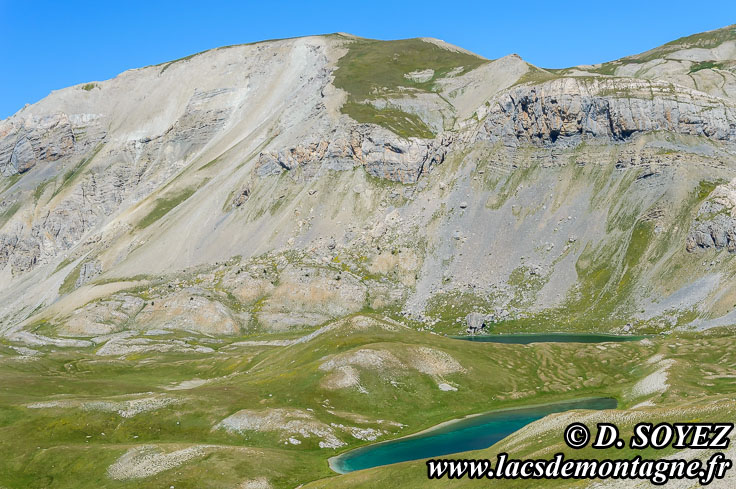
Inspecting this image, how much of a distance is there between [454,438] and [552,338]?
91040 millimetres

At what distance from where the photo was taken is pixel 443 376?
116 m

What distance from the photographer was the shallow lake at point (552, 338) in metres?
165

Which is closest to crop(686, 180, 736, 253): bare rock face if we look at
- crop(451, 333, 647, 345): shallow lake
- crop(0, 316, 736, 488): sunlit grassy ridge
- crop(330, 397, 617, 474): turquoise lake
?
crop(451, 333, 647, 345): shallow lake

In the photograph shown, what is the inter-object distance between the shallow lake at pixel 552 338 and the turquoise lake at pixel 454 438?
201ft

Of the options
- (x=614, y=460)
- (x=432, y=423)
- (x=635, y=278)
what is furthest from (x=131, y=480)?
(x=635, y=278)

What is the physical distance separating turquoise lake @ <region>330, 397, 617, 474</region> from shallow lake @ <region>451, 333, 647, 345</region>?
61.2 meters

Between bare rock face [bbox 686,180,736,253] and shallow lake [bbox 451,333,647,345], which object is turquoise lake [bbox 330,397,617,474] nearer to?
shallow lake [bbox 451,333,647,345]

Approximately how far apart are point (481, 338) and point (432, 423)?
87718 millimetres

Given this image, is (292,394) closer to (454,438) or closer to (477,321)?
(454,438)

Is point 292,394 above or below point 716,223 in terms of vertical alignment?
below

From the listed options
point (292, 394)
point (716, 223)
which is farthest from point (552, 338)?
Result: point (292, 394)

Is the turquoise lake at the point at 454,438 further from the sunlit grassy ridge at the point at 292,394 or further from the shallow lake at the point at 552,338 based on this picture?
the shallow lake at the point at 552,338

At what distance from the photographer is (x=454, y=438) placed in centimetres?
8962

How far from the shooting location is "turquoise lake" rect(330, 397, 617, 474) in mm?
81875
